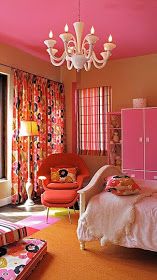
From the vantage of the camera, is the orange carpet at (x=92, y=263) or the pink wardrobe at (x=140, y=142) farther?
the pink wardrobe at (x=140, y=142)

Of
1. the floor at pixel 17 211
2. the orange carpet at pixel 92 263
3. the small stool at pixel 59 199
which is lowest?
the orange carpet at pixel 92 263

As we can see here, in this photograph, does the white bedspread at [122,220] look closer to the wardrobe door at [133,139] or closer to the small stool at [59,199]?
the small stool at [59,199]

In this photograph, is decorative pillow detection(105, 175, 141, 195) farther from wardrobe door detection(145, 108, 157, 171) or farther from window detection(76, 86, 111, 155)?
window detection(76, 86, 111, 155)

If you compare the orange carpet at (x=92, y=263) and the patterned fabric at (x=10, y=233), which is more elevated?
the patterned fabric at (x=10, y=233)

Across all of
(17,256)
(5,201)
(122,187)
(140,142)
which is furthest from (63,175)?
(17,256)

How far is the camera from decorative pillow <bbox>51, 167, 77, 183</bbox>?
4632 mm

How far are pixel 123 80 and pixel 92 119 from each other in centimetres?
108

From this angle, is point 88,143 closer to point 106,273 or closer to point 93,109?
point 93,109

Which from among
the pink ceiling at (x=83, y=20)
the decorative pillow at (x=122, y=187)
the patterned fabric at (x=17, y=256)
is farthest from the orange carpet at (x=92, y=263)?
the pink ceiling at (x=83, y=20)

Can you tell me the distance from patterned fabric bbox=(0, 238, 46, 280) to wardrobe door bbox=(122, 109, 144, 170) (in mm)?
2687

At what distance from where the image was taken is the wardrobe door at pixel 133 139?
201 inches

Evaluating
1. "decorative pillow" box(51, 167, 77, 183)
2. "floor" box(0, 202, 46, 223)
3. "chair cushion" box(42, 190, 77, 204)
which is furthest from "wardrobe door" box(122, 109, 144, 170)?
"floor" box(0, 202, 46, 223)

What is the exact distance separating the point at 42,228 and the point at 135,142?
235cm

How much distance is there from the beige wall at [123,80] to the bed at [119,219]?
2.95 meters
